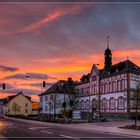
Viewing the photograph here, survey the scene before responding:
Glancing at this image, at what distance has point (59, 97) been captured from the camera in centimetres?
10244

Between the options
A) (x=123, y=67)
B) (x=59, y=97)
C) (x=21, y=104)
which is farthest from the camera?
(x=21, y=104)

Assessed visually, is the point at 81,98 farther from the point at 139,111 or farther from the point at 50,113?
the point at 139,111

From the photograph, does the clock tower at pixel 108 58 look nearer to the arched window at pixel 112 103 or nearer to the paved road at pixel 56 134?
the arched window at pixel 112 103

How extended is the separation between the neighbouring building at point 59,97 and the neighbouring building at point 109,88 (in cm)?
466

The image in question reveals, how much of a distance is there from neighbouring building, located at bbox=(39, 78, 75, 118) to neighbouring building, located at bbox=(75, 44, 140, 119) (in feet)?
15.3

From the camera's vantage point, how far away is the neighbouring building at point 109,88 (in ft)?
241

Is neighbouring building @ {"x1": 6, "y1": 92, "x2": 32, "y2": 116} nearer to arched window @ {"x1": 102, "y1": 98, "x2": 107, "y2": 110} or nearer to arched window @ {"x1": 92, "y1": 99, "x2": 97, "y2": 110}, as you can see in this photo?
arched window @ {"x1": 92, "y1": 99, "x2": 97, "y2": 110}

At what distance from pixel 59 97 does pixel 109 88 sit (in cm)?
2485

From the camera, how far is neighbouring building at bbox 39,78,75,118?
10164 centimetres

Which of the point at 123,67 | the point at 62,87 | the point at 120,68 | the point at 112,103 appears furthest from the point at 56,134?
the point at 62,87

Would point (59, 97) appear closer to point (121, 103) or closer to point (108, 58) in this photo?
point (108, 58)

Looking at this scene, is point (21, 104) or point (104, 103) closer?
point (104, 103)

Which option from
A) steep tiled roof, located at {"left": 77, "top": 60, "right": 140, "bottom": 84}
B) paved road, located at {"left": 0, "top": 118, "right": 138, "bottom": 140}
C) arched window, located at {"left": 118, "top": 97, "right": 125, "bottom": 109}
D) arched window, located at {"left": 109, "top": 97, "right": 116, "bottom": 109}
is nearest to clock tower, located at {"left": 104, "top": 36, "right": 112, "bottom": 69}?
steep tiled roof, located at {"left": 77, "top": 60, "right": 140, "bottom": 84}

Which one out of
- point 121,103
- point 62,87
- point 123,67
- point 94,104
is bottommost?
point 94,104
